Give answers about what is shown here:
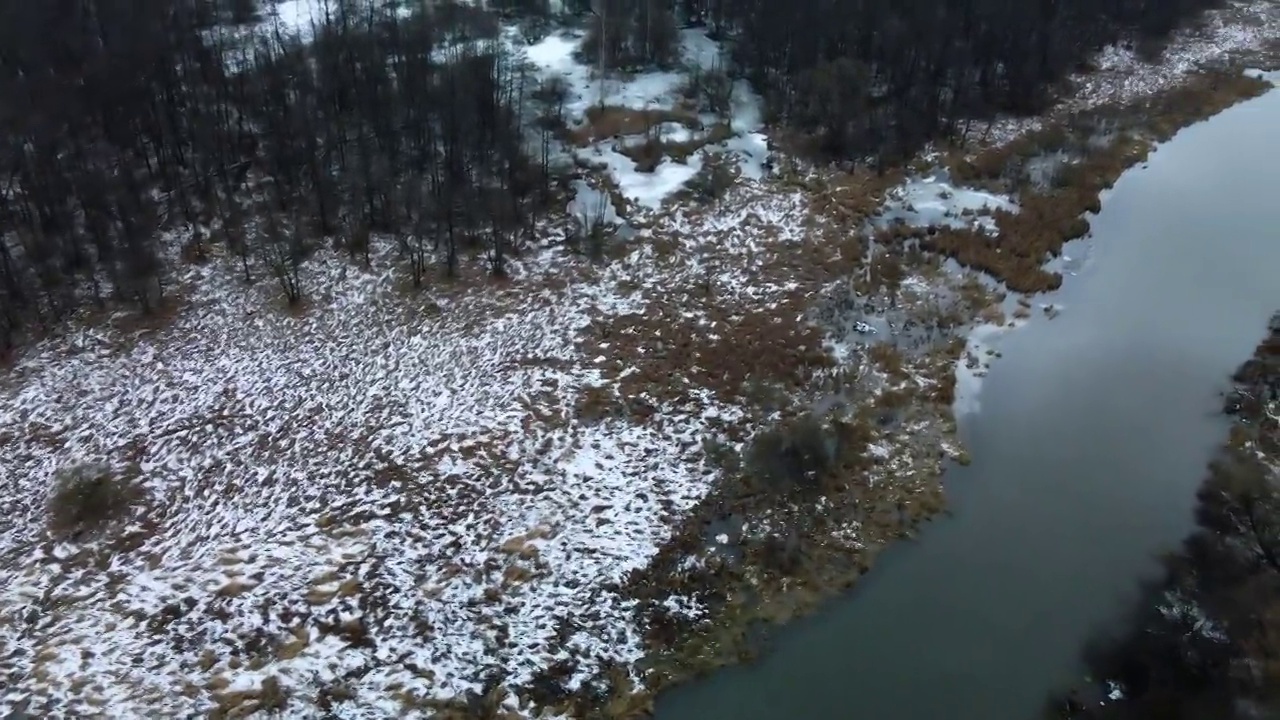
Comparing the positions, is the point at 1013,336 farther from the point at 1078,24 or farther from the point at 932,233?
the point at 1078,24

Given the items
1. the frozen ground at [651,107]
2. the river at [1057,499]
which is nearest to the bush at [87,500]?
the river at [1057,499]

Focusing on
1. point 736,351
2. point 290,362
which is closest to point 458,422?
point 290,362

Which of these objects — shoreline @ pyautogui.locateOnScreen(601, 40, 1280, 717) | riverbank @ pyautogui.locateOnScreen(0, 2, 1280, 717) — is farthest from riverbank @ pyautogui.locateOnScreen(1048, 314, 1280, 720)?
riverbank @ pyautogui.locateOnScreen(0, 2, 1280, 717)

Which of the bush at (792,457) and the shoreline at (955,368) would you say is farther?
the bush at (792,457)

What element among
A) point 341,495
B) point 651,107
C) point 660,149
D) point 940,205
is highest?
point 651,107

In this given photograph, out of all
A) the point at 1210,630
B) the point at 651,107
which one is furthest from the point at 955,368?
the point at 651,107

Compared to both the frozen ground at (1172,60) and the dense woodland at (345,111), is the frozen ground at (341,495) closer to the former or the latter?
the dense woodland at (345,111)

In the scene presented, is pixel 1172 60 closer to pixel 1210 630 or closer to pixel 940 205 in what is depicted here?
pixel 940 205
